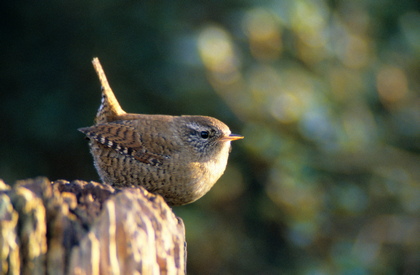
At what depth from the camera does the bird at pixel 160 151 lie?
315cm

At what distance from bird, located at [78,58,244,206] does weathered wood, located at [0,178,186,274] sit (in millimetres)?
1562

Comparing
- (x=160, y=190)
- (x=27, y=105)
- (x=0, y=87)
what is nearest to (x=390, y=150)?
(x=160, y=190)

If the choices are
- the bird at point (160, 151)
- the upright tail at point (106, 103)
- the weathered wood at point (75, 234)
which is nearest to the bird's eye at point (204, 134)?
the bird at point (160, 151)

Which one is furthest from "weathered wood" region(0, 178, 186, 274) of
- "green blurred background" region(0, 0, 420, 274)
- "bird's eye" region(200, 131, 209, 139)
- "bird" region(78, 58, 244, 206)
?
"green blurred background" region(0, 0, 420, 274)

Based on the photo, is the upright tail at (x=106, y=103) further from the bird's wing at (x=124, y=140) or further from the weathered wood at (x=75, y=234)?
the weathered wood at (x=75, y=234)

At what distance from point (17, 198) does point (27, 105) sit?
4.60 meters

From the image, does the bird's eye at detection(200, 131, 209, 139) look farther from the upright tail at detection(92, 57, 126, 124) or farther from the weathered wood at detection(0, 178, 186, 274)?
the weathered wood at detection(0, 178, 186, 274)

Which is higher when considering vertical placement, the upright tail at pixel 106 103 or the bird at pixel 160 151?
the upright tail at pixel 106 103

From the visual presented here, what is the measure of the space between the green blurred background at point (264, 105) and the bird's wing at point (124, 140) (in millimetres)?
1158

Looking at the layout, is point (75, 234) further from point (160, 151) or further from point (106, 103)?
point (106, 103)

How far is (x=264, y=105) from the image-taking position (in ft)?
15.1

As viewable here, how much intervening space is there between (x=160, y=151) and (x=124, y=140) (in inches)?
8.4

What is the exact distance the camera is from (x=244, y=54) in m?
4.87

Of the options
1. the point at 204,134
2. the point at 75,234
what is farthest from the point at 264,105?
the point at 75,234
